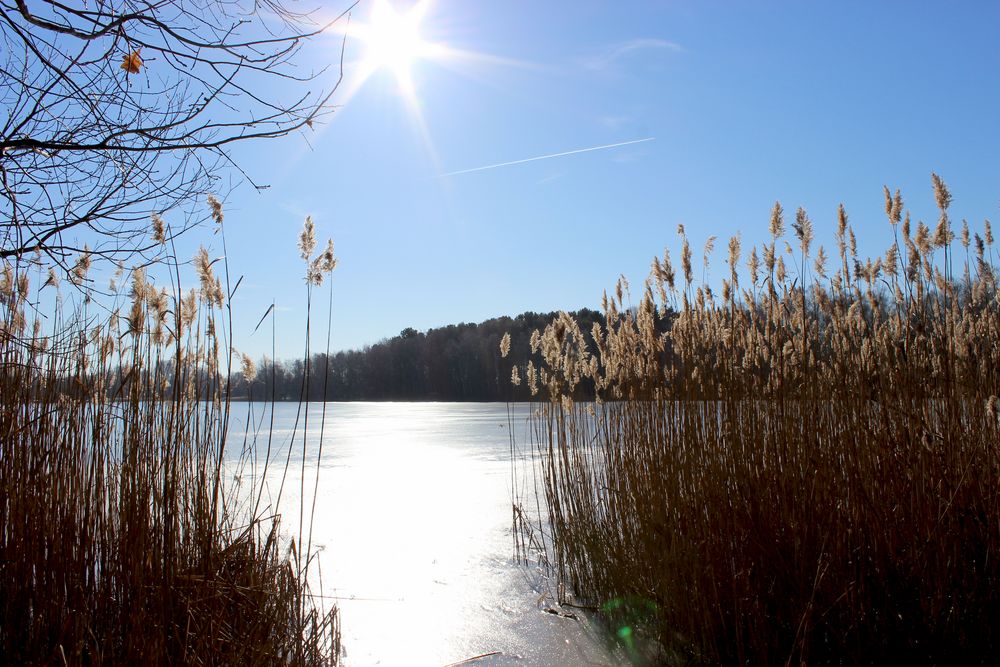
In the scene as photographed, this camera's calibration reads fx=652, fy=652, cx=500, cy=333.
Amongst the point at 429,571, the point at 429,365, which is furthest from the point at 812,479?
the point at 429,365

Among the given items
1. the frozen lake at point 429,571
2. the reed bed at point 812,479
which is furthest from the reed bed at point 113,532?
the reed bed at point 812,479

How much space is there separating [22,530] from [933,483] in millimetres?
2810

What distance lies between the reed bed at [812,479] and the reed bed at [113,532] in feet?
4.20

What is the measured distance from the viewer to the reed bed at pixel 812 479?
206 centimetres

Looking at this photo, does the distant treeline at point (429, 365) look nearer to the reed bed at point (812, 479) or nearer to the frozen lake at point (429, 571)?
the frozen lake at point (429, 571)

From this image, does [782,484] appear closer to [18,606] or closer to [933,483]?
[933,483]

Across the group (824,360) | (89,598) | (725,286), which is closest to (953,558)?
(824,360)

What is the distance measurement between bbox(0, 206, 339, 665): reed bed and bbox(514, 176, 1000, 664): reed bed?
1.28 meters

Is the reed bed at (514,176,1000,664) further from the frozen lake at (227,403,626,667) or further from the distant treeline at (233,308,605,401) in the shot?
the distant treeline at (233,308,605,401)

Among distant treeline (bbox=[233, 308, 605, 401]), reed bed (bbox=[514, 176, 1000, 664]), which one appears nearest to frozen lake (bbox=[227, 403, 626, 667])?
reed bed (bbox=[514, 176, 1000, 664])

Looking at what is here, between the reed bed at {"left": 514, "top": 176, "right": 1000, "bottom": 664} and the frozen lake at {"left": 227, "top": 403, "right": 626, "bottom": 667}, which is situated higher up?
the reed bed at {"left": 514, "top": 176, "right": 1000, "bottom": 664}

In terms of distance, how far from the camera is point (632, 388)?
3.16 meters

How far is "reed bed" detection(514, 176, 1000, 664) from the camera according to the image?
2.06m

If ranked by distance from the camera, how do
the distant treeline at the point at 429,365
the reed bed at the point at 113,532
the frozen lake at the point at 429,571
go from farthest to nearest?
the distant treeline at the point at 429,365 → the frozen lake at the point at 429,571 → the reed bed at the point at 113,532
